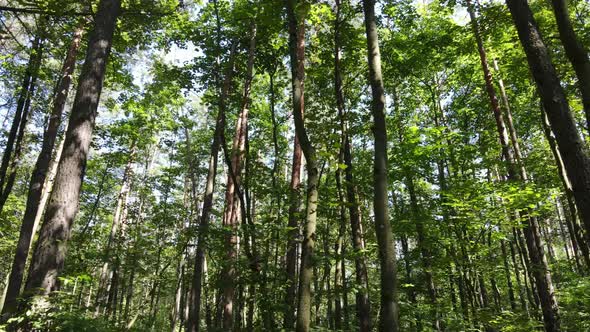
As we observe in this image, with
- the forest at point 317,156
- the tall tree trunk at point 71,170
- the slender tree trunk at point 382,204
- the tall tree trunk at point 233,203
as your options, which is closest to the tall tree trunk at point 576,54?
the forest at point 317,156

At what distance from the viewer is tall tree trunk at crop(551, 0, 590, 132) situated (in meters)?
4.69

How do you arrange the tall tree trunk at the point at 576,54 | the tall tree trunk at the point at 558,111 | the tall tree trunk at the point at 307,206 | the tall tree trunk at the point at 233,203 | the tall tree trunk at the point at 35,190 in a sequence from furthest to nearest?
the tall tree trunk at the point at 35,190 → the tall tree trunk at the point at 233,203 → the tall tree trunk at the point at 576,54 → the tall tree trunk at the point at 558,111 → the tall tree trunk at the point at 307,206

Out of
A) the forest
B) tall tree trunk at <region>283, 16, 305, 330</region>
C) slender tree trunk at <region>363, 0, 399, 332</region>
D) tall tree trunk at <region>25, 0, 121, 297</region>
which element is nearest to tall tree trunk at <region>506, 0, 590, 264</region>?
the forest

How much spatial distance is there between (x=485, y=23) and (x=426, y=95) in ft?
45.1

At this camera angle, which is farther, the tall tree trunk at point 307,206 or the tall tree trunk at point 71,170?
the tall tree trunk at point 71,170

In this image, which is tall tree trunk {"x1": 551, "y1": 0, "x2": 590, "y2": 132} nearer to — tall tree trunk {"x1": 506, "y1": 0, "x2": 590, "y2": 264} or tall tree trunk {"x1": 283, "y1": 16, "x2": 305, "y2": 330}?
tall tree trunk {"x1": 506, "y1": 0, "x2": 590, "y2": 264}

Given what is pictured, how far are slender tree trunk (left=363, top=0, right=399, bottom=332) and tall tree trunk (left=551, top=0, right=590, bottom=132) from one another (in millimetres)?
2607

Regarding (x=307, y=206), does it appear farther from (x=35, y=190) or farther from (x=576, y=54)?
(x=35, y=190)

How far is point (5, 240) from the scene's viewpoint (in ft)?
66.5

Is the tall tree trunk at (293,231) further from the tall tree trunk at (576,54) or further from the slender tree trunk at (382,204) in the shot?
the tall tree trunk at (576,54)

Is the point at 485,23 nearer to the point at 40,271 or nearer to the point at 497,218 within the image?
the point at 497,218

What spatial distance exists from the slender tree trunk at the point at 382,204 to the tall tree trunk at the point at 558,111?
2241mm

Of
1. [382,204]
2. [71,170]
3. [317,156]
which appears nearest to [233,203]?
[71,170]

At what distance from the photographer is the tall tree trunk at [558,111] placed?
427cm
